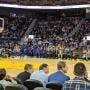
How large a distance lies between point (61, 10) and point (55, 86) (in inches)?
1380

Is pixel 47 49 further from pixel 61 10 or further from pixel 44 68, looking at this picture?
pixel 44 68

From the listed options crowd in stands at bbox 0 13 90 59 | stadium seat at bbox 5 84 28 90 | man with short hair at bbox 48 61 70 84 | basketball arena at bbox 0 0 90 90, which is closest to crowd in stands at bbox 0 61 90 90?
man with short hair at bbox 48 61 70 84

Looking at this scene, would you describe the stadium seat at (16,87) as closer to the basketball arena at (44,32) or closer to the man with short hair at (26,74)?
the man with short hair at (26,74)

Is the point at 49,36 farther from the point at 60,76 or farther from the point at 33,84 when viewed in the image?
the point at 33,84

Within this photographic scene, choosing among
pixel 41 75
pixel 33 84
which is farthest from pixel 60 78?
pixel 41 75

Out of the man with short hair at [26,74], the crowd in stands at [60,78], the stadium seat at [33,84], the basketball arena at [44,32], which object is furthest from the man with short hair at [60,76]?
the basketball arena at [44,32]

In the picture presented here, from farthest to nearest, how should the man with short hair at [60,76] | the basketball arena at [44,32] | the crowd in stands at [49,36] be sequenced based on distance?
the crowd in stands at [49,36]
the basketball arena at [44,32]
the man with short hair at [60,76]

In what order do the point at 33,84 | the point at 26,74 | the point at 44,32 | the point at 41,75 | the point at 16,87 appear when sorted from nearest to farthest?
the point at 16,87, the point at 33,84, the point at 41,75, the point at 26,74, the point at 44,32

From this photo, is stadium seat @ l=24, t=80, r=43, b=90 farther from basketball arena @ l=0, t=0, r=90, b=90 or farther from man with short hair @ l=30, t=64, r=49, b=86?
basketball arena @ l=0, t=0, r=90, b=90

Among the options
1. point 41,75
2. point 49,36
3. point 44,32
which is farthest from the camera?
point 44,32

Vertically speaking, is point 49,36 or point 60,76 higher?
point 60,76

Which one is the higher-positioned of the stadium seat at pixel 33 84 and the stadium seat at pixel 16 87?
the stadium seat at pixel 16 87

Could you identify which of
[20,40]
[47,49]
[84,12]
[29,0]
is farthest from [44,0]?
[47,49]

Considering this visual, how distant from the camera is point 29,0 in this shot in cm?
4109
